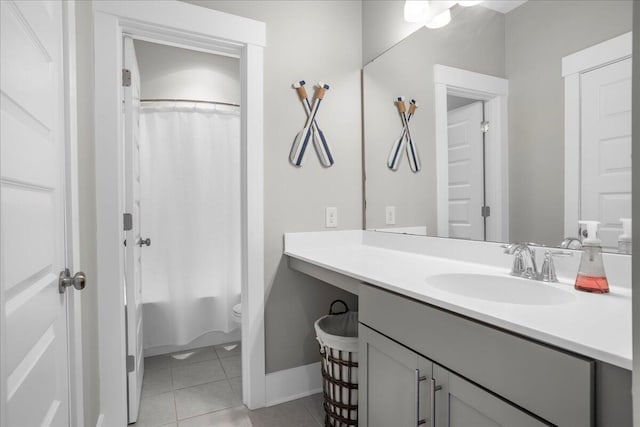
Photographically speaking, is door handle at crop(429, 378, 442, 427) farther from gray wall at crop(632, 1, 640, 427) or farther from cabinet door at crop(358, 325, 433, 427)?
gray wall at crop(632, 1, 640, 427)

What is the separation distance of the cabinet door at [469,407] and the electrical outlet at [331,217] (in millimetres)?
1205

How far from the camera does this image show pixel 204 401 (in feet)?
6.44

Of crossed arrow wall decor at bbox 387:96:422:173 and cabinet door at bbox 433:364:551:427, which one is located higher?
crossed arrow wall decor at bbox 387:96:422:173

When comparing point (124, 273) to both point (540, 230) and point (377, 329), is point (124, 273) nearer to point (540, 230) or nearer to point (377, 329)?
point (377, 329)

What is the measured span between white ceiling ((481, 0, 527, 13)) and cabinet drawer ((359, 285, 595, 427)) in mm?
1226

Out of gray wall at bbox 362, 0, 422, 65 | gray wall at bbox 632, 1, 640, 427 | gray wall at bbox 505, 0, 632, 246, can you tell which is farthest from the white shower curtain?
gray wall at bbox 632, 1, 640, 427

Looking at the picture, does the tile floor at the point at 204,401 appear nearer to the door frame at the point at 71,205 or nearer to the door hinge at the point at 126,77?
the door frame at the point at 71,205

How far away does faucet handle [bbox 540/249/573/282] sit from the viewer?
1173 millimetres

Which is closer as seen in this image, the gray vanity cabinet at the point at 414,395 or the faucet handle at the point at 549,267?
the gray vanity cabinet at the point at 414,395

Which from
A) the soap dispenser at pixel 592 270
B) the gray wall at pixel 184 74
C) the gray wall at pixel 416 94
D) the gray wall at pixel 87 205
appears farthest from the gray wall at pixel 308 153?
the soap dispenser at pixel 592 270

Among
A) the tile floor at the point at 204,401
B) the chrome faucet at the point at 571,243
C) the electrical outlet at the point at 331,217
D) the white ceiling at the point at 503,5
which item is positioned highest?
the white ceiling at the point at 503,5

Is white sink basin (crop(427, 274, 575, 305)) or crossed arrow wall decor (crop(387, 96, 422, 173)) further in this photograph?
crossed arrow wall decor (crop(387, 96, 422, 173))

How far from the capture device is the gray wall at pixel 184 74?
274cm

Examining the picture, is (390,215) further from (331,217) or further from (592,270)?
(592,270)
